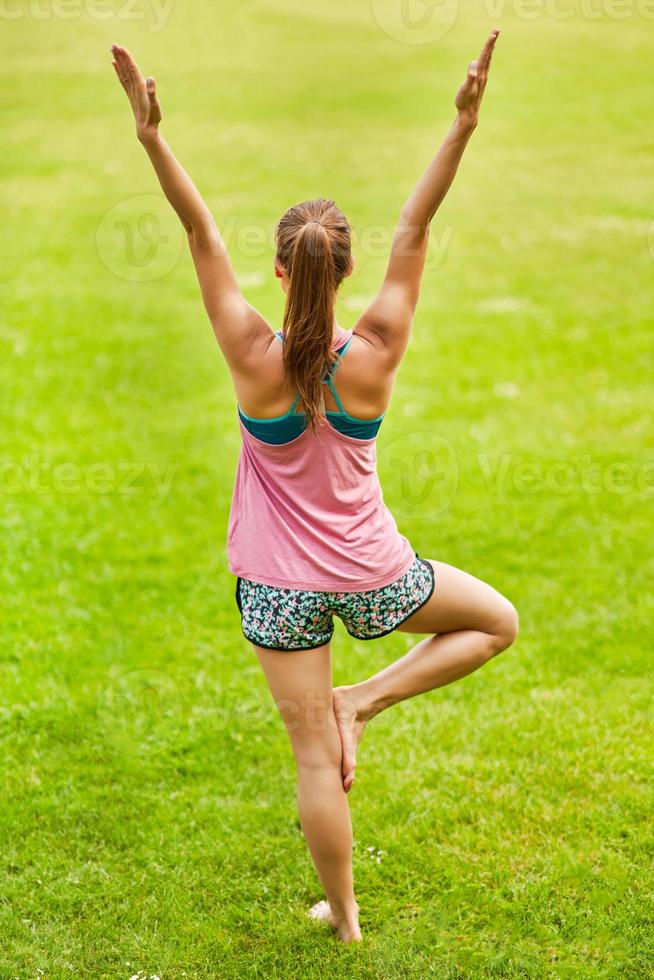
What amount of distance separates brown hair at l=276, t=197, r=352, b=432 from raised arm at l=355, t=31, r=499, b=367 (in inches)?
6.2

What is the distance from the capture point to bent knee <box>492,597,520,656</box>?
359 centimetres

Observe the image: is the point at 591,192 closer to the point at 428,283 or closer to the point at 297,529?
the point at 428,283

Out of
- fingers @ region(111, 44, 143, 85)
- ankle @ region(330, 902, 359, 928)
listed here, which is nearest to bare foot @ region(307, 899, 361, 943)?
ankle @ region(330, 902, 359, 928)

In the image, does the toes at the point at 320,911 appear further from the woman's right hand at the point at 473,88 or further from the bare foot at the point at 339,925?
the woman's right hand at the point at 473,88

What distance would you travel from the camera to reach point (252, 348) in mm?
3152

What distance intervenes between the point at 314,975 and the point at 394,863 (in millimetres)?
647

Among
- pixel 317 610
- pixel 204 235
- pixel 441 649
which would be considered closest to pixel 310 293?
pixel 204 235

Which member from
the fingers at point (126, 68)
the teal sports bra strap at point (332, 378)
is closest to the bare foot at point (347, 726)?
the teal sports bra strap at point (332, 378)

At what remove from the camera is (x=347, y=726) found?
3.54 metres

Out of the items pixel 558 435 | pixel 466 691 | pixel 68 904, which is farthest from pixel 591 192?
pixel 68 904

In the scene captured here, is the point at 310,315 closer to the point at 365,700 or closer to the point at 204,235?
the point at 204,235

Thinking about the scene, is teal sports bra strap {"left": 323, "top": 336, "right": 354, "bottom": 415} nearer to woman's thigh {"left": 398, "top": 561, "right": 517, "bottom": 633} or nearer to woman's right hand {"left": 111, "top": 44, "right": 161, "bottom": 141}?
woman's thigh {"left": 398, "top": 561, "right": 517, "bottom": 633}

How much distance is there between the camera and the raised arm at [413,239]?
125 inches

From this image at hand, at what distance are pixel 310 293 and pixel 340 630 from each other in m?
3.13
